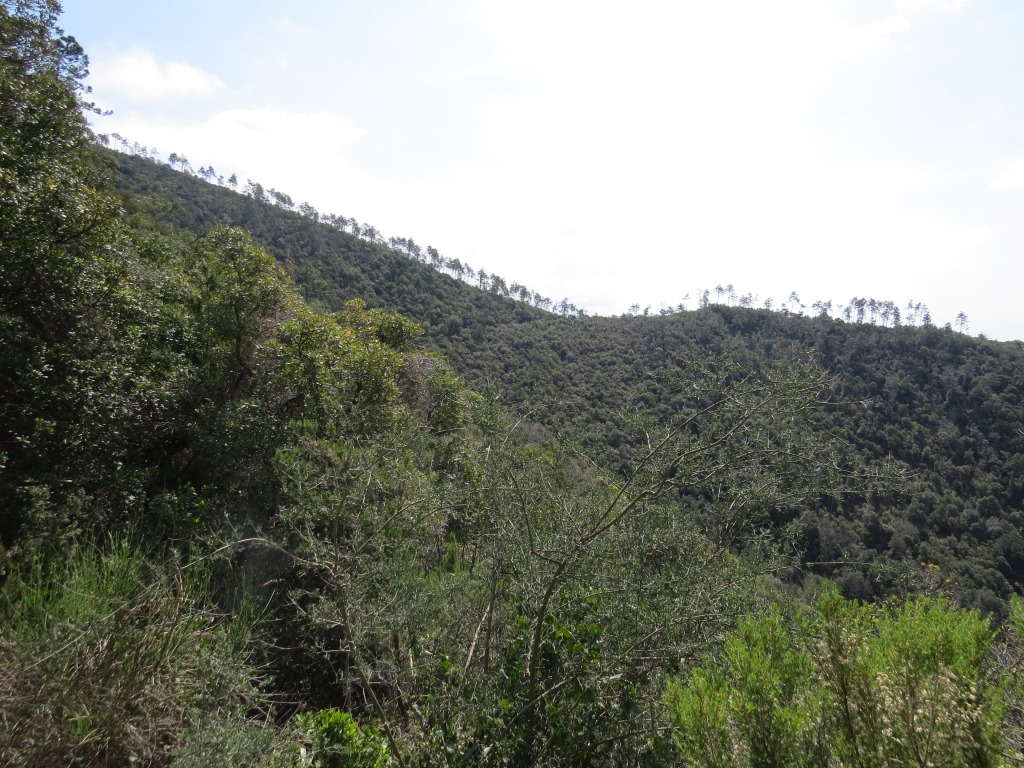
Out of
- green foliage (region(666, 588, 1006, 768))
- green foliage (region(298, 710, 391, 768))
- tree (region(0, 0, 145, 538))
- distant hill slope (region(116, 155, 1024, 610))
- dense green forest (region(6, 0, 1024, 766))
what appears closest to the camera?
green foliage (region(666, 588, 1006, 768))

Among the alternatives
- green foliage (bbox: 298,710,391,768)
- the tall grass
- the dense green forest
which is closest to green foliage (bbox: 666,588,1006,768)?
the dense green forest

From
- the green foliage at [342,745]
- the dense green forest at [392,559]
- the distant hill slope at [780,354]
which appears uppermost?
the distant hill slope at [780,354]

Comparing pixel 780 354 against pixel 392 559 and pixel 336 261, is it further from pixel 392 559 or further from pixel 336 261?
pixel 336 261

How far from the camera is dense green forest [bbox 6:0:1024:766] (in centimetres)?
190

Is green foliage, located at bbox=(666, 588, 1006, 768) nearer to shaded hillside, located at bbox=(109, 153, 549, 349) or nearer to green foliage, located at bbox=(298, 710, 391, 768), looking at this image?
green foliage, located at bbox=(298, 710, 391, 768)

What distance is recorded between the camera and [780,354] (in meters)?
3.08

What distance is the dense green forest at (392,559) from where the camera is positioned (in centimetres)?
190

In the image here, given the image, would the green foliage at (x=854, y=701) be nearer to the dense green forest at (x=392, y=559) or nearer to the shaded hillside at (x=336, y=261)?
the dense green forest at (x=392, y=559)

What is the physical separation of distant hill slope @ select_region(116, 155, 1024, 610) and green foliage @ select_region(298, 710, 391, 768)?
208cm

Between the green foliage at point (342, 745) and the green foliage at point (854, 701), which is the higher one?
the green foliage at point (854, 701)

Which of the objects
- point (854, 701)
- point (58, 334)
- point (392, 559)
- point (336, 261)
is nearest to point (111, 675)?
point (392, 559)

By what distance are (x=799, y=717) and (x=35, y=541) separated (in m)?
4.71

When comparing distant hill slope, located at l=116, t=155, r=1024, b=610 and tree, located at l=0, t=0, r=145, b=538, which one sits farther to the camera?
distant hill slope, located at l=116, t=155, r=1024, b=610

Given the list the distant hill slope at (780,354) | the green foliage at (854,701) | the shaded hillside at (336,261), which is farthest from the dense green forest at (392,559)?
the shaded hillside at (336,261)
